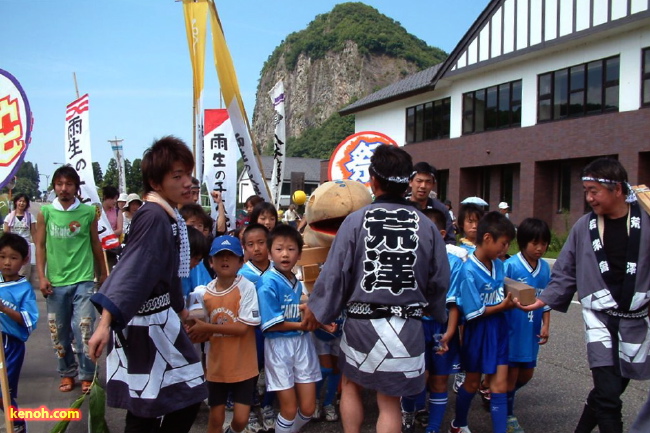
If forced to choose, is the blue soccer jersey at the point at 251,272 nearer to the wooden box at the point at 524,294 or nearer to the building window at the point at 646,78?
the wooden box at the point at 524,294

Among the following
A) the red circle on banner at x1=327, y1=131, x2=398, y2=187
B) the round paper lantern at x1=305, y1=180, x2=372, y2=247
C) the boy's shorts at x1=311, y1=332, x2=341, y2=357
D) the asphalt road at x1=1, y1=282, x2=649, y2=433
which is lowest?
the asphalt road at x1=1, y1=282, x2=649, y2=433

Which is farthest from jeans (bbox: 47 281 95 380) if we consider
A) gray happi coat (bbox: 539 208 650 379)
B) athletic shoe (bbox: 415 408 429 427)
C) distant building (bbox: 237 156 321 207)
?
distant building (bbox: 237 156 321 207)

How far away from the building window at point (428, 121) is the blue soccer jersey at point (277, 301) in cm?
2173

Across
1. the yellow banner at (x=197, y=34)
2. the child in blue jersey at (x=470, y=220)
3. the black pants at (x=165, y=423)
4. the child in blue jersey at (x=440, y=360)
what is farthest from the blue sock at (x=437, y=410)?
the yellow banner at (x=197, y=34)

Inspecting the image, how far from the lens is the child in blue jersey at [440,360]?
398 cm

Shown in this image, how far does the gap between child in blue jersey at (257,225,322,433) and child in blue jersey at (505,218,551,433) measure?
160 cm

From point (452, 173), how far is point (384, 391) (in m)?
21.9

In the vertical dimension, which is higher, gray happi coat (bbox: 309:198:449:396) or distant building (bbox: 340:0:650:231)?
distant building (bbox: 340:0:650:231)

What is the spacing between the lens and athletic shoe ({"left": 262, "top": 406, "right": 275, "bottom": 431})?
4281mm

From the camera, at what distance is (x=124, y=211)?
9.27 meters

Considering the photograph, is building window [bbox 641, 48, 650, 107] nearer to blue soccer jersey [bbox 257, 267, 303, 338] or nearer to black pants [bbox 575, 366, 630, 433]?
black pants [bbox 575, 366, 630, 433]

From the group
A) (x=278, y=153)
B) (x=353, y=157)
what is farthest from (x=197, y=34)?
(x=353, y=157)

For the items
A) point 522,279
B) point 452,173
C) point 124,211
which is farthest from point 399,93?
point 522,279

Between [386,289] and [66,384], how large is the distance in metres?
3.70
